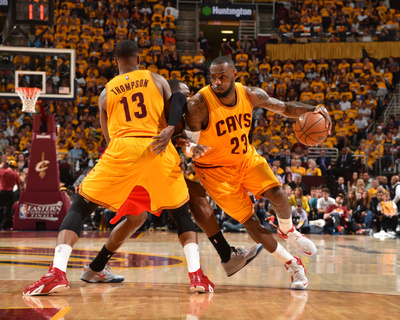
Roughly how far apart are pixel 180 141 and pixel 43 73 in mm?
7768

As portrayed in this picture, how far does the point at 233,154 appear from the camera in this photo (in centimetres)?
454

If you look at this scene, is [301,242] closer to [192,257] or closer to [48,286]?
[192,257]

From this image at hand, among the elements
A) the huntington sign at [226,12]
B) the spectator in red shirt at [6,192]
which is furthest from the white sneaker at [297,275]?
the huntington sign at [226,12]

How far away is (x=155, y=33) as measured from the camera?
21281 millimetres

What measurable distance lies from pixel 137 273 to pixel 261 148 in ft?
34.3

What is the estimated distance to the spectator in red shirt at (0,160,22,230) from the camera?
480 inches

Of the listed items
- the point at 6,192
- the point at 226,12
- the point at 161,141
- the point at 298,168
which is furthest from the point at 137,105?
the point at 226,12

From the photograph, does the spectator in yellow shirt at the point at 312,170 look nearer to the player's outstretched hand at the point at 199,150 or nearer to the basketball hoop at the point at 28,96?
the basketball hoop at the point at 28,96

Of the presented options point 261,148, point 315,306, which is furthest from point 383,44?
point 315,306

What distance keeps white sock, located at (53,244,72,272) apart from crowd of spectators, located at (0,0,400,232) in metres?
8.42

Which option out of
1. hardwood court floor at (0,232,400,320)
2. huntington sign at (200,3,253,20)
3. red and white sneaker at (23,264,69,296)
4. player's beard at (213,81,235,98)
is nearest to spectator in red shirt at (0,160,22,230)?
hardwood court floor at (0,232,400,320)

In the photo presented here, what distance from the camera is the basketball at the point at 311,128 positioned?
4645 mm

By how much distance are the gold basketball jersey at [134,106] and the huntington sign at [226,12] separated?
19.8 metres

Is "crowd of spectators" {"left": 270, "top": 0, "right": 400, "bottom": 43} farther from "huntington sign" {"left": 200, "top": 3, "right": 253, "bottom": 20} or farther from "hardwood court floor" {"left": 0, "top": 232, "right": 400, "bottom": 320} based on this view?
"hardwood court floor" {"left": 0, "top": 232, "right": 400, "bottom": 320}
